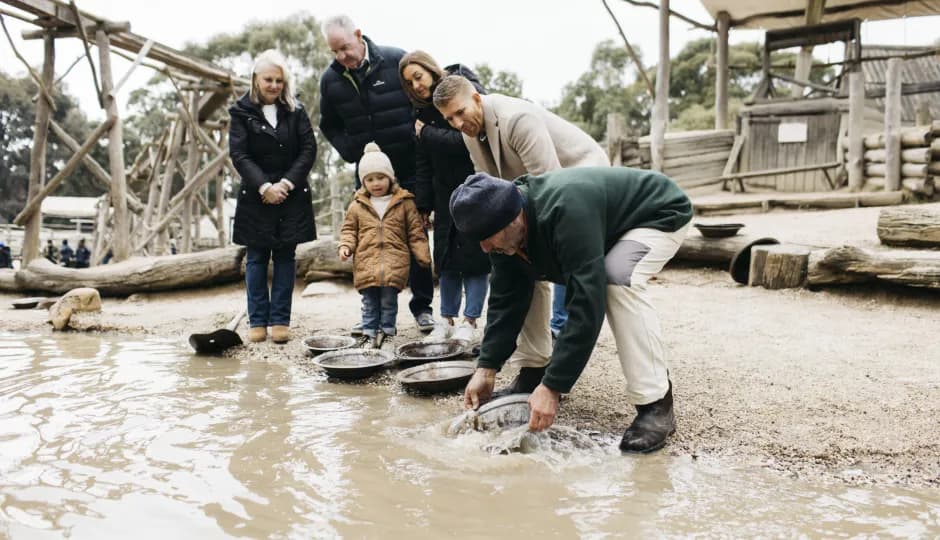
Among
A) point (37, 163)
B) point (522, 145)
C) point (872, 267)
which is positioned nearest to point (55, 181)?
point (37, 163)

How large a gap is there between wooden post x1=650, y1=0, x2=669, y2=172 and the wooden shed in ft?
5.60

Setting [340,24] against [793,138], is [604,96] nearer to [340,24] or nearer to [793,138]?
[793,138]

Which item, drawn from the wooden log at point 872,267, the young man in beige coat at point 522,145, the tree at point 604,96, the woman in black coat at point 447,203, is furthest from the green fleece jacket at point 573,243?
the tree at point 604,96

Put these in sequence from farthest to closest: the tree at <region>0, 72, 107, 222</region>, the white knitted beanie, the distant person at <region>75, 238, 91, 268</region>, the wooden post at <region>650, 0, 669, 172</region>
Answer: the tree at <region>0, 72, 107, 222</region> < the distant person at <region>75, 238, 91, 268</region> < the wooden post at <region>650, 0, 669, 172</region> < the white knitted beanie

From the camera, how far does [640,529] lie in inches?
80.4

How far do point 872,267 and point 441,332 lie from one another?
3.07 metres

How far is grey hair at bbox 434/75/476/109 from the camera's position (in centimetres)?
324

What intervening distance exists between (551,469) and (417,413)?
0.90 metres

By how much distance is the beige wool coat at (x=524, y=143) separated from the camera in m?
3.35

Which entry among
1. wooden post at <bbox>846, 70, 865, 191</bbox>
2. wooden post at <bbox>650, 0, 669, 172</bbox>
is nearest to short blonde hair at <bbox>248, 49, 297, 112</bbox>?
wooden post at <bbox>650, 0, 669, 172</bbox>

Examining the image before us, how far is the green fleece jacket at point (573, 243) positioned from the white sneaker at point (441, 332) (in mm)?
1363

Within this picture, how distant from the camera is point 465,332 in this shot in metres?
4.28

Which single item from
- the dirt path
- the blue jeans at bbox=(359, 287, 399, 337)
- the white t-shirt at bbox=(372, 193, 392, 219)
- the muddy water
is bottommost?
the muddy water

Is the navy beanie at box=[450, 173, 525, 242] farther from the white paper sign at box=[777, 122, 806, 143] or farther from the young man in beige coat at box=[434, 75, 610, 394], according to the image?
the white paper sign at box=[777, 122, 806, 143]
